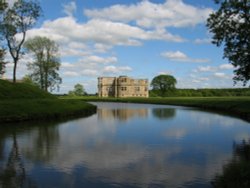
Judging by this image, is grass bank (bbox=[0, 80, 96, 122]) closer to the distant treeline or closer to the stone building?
the distant treeline

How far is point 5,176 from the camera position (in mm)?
13523

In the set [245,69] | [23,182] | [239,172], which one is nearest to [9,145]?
[23,182]

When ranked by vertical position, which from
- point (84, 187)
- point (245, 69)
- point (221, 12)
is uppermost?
point (221, 12)

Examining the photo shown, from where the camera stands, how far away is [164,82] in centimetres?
16488

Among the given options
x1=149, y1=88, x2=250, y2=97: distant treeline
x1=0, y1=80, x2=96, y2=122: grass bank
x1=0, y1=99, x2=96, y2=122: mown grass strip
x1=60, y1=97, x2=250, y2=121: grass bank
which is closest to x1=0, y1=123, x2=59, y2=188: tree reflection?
x1=0, y1=99, x2=96, y2=122: mown grass strip

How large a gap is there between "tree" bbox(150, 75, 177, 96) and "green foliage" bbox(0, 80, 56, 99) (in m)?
105

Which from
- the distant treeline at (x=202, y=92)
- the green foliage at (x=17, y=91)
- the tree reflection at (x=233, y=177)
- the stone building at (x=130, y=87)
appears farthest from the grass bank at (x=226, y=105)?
the stone building at (x=130, y=87)

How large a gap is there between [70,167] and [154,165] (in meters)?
3.63

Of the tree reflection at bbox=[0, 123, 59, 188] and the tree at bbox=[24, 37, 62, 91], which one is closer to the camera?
the tree reflection at bbox=[0, 123, 59, 188]

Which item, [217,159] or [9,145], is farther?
[9,145]

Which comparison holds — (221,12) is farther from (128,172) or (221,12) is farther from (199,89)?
(199,89)

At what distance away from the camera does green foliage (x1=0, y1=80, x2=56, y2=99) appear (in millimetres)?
53188

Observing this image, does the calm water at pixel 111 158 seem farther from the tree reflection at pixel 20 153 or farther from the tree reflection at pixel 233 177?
the tree reflection at pixel 233 177

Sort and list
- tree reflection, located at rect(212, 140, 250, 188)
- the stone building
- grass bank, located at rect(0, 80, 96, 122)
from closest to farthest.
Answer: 1. tree reflection, located at rect(212, 140, 250, 188)
2. grass bank, located at rect(0, 80, 96, 122)
3. the stone building
